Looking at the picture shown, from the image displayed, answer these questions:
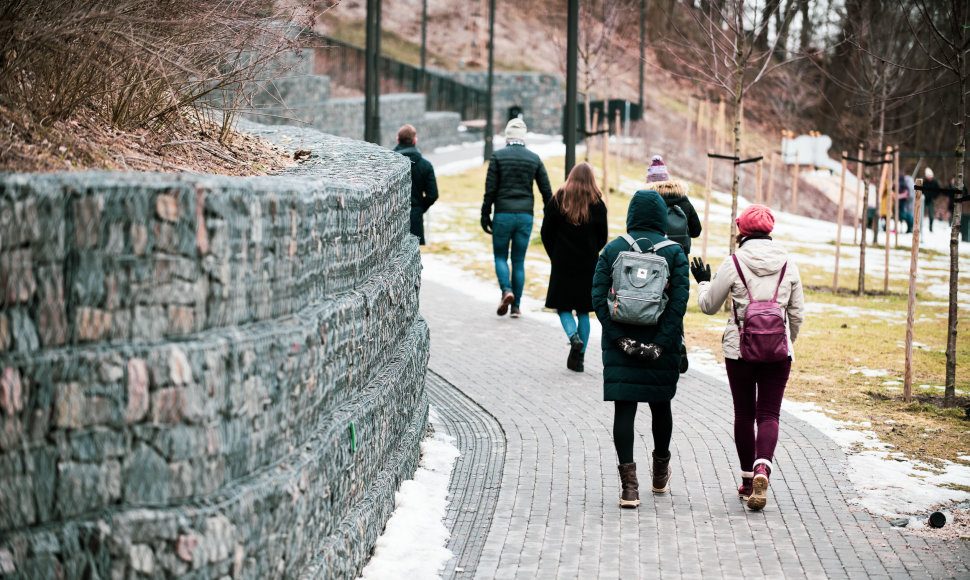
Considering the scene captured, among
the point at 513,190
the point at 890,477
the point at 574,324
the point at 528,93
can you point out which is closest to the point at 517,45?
the point at 528,93

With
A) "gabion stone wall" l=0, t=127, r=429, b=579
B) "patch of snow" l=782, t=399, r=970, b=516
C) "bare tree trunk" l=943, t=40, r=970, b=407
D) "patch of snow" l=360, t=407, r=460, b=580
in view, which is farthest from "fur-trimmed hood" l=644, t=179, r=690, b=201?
"gabion stone wall" l=0, t=127, r=429, b=579

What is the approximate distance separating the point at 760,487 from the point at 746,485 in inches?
10.6

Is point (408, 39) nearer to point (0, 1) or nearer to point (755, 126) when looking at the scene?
point (755, 126)

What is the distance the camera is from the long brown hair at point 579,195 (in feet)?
29.8

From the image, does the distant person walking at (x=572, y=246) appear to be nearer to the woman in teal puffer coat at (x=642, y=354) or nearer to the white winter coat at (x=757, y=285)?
the woman in teal puffer coat at (x=642, y=354)

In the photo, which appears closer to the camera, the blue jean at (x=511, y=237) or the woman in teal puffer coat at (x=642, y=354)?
the woman in teal puffer coat at (x=642, y=354)

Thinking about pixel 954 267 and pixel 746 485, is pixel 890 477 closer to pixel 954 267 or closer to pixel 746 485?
pixel 746 485

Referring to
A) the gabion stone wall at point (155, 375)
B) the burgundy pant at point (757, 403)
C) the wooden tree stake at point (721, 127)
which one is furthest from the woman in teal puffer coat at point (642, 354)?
the wooden tree stake at point (721, 127)

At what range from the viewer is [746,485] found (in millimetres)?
6406

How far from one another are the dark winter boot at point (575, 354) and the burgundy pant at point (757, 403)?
335cm

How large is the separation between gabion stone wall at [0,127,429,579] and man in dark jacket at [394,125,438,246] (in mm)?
8014

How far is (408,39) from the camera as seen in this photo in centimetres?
5703

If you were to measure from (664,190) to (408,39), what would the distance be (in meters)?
49.6

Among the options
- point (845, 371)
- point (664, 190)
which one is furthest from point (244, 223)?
point (845, 371)
